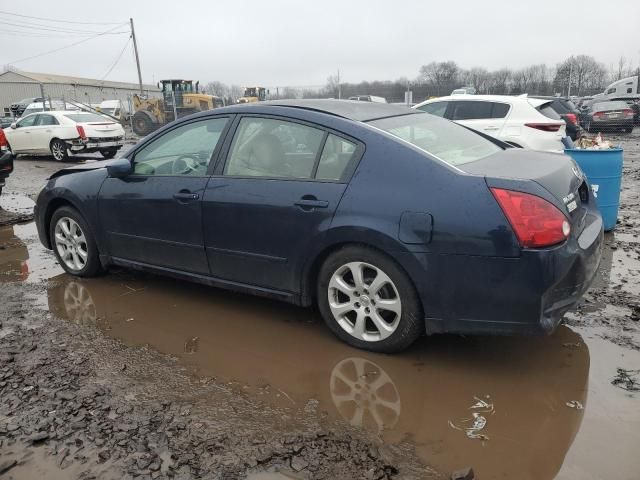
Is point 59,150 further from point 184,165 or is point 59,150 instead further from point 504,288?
point 504,288

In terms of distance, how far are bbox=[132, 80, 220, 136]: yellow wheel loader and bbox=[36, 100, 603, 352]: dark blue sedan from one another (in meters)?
22.7

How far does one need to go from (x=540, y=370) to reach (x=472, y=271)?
82 cm

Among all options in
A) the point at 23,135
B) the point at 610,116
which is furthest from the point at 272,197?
the point at 610,116

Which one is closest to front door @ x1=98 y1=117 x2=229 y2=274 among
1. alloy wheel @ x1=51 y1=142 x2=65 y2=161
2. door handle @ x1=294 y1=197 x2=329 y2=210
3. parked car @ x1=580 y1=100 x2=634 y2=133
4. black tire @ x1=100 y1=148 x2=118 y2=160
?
door handle @ x1=294 y1=197 x2=329 y2=210

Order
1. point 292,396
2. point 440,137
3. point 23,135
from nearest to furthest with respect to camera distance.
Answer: point 292,396
point 440,137
point 23,135

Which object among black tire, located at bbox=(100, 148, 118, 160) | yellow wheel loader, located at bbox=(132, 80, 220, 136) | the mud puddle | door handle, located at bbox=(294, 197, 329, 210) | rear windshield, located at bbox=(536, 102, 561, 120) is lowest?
the mud puddle

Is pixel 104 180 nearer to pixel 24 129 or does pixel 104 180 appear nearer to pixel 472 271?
pixel 472 271

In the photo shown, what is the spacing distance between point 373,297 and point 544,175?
48.7 inches

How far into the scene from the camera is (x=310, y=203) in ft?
11.0

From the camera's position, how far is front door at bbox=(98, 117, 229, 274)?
3.97m

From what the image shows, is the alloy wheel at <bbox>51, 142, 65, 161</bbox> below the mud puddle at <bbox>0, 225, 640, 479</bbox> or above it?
above

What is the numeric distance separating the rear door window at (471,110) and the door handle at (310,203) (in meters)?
6.36

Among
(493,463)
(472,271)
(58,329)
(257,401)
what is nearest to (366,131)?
(472,271)

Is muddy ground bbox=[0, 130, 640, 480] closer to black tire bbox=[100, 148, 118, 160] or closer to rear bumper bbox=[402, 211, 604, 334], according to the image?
rear bumper bbox=[402, 211, 604, 334]
